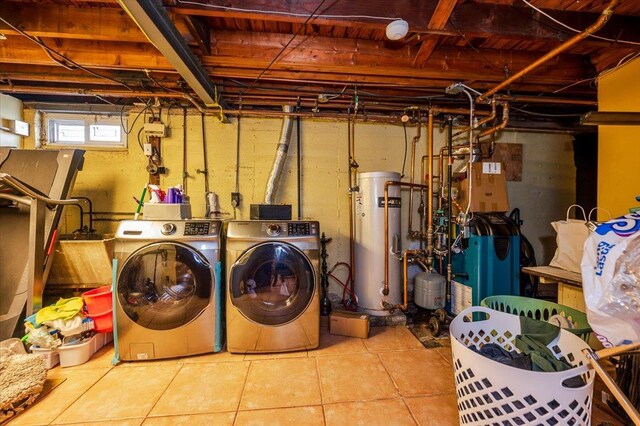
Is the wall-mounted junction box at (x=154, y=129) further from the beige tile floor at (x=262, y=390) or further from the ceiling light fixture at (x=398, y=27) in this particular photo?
the ceiling light fixture at (x=398, y=27)

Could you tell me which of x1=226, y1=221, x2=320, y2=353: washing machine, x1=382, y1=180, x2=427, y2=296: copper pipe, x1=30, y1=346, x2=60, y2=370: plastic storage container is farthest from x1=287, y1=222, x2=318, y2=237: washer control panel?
x1=30, y1=346, x2=60, y2=370: plastic storage container

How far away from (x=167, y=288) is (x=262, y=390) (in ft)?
3.26

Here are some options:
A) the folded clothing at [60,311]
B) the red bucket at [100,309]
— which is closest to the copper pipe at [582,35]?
the red bucket at [100,309]

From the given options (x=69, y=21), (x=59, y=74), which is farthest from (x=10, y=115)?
(x=69, y=21)

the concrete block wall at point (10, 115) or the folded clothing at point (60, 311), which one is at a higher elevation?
the concrete block wall at point (10, 115)

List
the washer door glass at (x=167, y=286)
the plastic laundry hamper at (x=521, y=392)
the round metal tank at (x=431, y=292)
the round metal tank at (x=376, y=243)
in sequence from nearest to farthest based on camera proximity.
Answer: the plastic laundry hamper at (x=521, y=392)
the washer door glass at (x=167, y=286)
the round metal tank at (x=431, y=292)
the round metal tank at (x=376, y=243)

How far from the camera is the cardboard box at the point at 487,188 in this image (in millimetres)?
2582

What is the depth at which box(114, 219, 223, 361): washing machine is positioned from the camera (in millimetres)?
1803

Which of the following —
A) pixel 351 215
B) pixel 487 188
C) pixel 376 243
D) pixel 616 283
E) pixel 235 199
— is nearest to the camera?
pixel 616 283

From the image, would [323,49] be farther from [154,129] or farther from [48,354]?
[48,354]

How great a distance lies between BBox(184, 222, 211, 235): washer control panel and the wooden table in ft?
8.03

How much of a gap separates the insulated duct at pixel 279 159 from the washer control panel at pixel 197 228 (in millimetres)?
859

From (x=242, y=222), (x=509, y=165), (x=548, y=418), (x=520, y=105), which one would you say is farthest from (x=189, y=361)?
(x=520, y=105)

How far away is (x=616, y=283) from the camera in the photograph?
1.05 meters
